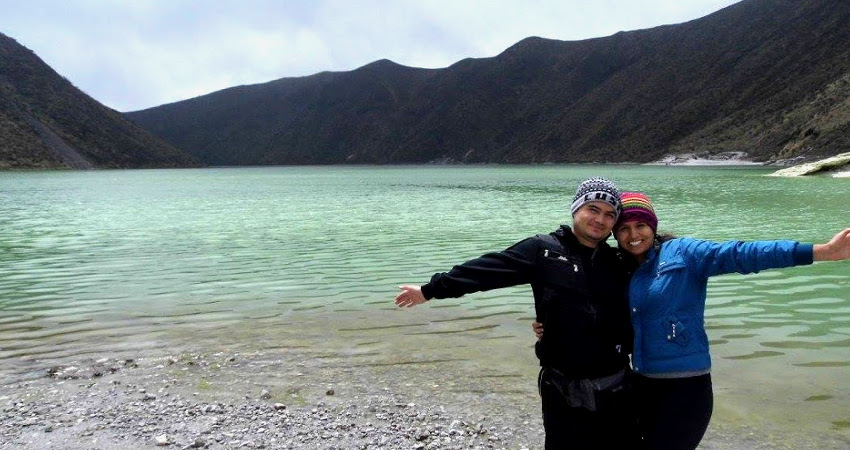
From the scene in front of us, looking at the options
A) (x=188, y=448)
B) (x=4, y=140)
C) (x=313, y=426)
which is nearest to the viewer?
(x=188, y=448)

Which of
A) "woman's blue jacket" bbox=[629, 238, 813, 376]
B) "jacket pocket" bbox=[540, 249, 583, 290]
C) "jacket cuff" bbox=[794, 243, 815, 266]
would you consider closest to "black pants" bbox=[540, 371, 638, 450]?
"woman's blue jacket" bbox=[629, 238, 813, 376]

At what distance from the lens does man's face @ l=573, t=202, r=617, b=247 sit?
3486 mm

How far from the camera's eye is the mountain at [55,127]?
124438 mm

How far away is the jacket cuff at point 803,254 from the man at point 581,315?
2.66ft

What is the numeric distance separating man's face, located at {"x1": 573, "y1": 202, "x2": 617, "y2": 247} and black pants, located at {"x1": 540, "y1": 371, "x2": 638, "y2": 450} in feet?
2.64

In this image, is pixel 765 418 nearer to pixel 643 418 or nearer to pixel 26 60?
pixel 643 418

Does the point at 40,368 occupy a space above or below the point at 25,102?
below

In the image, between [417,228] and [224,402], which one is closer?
[224,402]

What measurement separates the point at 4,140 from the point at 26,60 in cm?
5156

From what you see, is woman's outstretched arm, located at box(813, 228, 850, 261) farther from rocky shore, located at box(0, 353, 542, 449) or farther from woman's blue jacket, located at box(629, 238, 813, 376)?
rocky shore, located at box(0, 353, 542, 449)

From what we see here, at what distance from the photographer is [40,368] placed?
25.5ft

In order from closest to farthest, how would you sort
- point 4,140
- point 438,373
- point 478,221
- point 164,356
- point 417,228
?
point 438,373 < point 164,356 < point 417,228 < point 478,221 < point 4,140

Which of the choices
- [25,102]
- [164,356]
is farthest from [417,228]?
[25,102]

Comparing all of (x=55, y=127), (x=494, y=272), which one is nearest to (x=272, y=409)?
(x=494, y=272)
